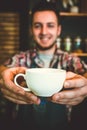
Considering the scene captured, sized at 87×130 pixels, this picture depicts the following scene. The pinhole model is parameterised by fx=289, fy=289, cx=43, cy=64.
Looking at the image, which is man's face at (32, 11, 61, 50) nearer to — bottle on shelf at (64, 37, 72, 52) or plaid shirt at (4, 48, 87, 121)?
plaid shirt at (4, 48, 87, 121)

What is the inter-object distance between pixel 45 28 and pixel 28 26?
95 cm

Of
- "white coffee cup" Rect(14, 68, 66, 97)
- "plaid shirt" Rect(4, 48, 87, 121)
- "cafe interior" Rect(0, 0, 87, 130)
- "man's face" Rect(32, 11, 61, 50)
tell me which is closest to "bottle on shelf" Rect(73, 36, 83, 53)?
"cafe interior" Rect(0, 0, 87, 130)

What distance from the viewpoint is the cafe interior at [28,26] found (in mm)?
2248

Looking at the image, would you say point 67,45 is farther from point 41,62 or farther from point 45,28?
point 41,62

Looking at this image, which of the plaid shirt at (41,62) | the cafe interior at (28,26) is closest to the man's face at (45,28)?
the plaid shirt at (41,62)

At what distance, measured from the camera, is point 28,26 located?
234cm

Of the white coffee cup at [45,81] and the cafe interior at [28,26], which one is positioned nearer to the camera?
the white coffee cup at [45,81]

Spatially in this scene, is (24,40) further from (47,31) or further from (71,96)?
(71,96)

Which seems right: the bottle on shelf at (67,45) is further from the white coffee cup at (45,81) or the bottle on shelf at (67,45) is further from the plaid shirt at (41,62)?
the white coffee cup at (45,81)

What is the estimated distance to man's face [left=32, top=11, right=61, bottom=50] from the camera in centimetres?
137

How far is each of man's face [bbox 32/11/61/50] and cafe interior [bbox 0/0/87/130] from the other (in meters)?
0.78

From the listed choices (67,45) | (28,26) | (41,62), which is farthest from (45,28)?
(28,26)

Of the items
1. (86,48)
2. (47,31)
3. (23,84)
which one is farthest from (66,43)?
(23,84)

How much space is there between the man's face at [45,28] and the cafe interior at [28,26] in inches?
30.6
